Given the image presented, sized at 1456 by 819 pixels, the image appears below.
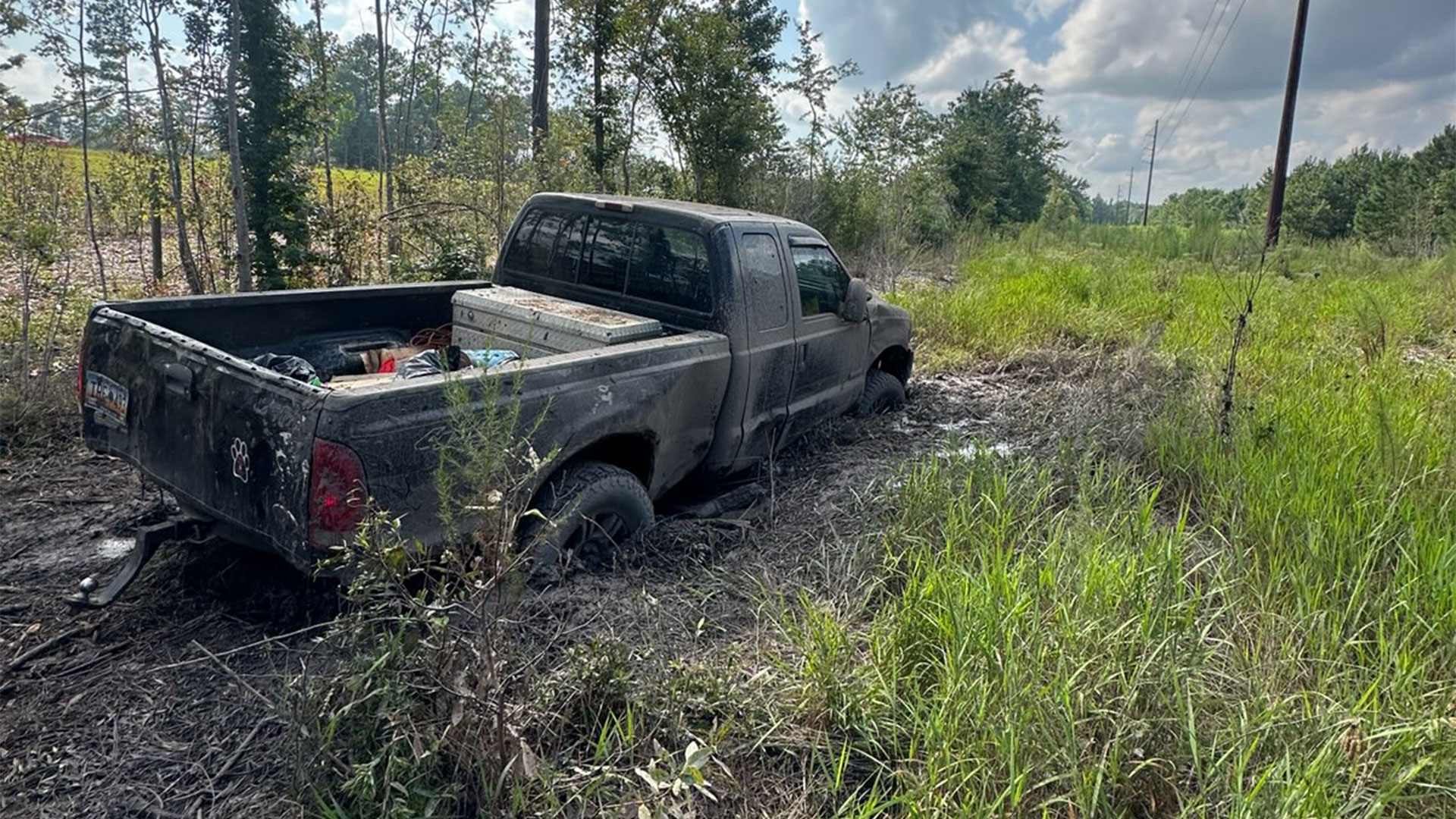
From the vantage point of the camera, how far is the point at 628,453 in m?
3.95

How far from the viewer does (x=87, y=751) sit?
2.49 m

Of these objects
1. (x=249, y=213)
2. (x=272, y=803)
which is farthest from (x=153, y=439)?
(x=249, y=213)

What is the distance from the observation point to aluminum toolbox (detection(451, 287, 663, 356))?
155 inches

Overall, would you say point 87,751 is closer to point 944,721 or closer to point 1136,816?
point 944,721

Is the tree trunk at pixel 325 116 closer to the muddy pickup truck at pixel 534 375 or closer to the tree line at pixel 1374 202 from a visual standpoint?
the muddy pickup truck at pixel 534 375

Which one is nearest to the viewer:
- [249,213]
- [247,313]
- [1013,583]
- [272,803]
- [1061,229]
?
[272,803]

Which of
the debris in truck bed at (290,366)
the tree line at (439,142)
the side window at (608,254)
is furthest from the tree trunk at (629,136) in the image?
the debris in truck bed at (290,366)

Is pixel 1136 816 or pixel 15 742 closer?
pixel 1136 816

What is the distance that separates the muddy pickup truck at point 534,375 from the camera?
273 cm

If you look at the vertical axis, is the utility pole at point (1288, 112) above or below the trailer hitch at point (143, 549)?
above

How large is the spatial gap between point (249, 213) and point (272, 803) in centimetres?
739

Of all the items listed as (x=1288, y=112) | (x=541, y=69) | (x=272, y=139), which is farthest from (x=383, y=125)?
(x=1288, y=112)

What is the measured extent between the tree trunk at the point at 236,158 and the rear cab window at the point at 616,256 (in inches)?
139

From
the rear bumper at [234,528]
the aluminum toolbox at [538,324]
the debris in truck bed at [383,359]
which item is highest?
the aluminum toolbox at [538,324]
